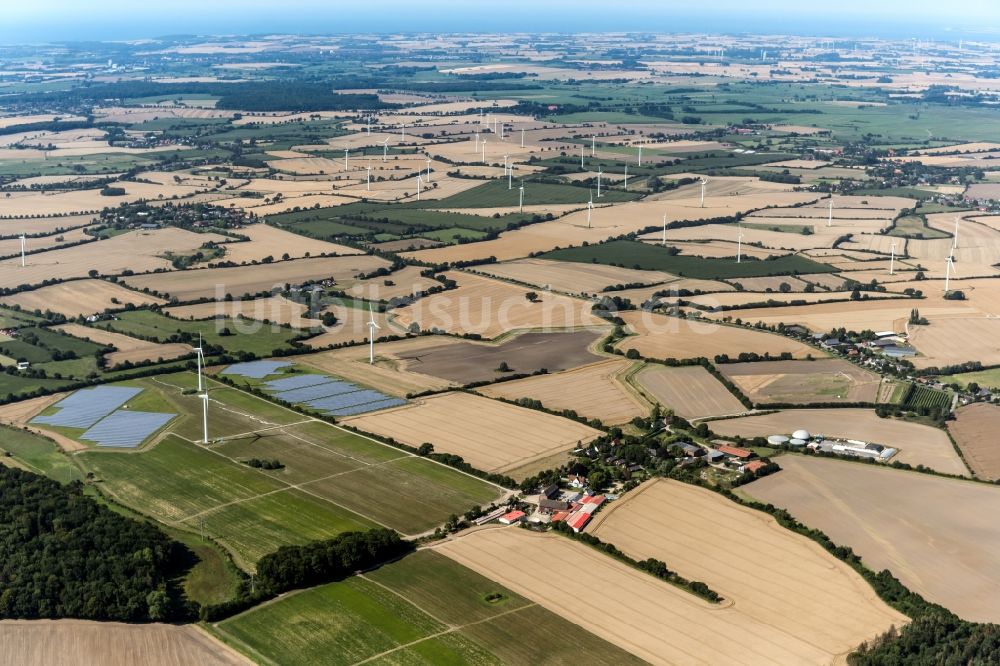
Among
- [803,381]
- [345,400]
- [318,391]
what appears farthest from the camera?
[803,381]

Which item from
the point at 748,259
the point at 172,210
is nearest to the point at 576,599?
the point at 748,259

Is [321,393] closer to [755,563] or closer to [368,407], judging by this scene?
[368,407]

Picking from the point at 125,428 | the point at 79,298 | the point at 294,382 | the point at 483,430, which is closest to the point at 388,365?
the point at 294,382

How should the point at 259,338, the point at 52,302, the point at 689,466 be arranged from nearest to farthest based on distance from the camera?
the point at 689,466 < the point at 259,338 < the point at 52,302

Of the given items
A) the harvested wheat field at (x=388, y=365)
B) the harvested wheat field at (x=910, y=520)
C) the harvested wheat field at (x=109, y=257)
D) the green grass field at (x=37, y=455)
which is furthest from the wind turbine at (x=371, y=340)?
the harvested wheat field at (x=109, y=257)

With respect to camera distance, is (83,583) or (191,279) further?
(191,279)

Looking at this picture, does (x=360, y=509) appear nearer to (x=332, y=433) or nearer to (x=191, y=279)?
(x=332, y=433)

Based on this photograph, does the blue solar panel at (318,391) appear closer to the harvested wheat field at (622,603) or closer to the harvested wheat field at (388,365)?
the harvested wheat field at (388,365)
